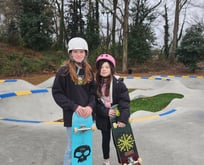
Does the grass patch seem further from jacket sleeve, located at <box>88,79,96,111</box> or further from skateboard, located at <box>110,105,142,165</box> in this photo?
jacket sleeve, located at <box>88,79,96,111</box>

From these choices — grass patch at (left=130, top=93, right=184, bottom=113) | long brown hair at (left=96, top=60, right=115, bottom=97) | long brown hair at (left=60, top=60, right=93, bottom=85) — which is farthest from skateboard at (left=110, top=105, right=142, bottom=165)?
grass patch at (left=130, top=93, right=184, bottom=113)

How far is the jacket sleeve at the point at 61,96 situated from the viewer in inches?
91.7

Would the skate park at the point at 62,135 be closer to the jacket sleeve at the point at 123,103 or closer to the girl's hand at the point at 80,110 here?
the jacket sleeve at the point at 123,103

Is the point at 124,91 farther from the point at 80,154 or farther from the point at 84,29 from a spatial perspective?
the point at 84,29

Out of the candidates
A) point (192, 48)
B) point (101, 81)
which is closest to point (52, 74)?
point (192, 48)

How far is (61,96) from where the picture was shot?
2.35m

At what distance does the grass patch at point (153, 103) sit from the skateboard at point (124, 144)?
3.89 meters

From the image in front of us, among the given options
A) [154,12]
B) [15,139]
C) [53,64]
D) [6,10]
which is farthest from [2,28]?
[15,139]

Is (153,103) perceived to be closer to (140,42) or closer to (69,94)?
(69,94)

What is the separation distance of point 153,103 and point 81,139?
546 centimetres

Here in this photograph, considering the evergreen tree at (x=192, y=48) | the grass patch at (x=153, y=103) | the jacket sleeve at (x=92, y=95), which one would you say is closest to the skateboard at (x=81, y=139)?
the jacket sleeve at (x=92, y=95)

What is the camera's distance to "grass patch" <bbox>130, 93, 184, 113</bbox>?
22.7 feet

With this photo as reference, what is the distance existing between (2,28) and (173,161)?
750 inches

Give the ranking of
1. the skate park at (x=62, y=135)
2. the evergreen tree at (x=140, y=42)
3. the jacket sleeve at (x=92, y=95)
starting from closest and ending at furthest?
1. the jacket sleeve at (x=92, y=95)
2. the skate park at (x=62, y=135)
3. the evergreen tree at (x=140, y=42)
